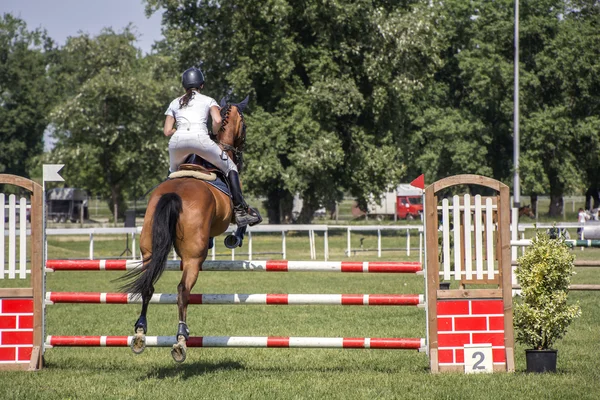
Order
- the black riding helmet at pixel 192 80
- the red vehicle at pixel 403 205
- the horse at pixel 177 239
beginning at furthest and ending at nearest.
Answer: the red vehicle at pixel 403 205
the black riding helmet at pixel 192 80
the horse at pixel 177 239

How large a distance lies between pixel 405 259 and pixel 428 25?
1551cm

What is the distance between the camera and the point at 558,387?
7.20m

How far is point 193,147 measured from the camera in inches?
326

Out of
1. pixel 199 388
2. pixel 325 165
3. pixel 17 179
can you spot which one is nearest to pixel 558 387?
pixel 199 388

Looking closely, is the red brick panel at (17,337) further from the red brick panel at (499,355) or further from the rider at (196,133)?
the red brick panel at (499,355)

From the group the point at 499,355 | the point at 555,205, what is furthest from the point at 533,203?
the point at 499,355

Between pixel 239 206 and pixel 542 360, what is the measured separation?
10.6ft

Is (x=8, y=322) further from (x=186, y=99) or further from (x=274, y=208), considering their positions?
(x=274, y=208)

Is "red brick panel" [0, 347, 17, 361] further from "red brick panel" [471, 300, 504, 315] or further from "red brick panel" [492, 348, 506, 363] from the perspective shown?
"red brick panel" [492, 348, 506, 363]

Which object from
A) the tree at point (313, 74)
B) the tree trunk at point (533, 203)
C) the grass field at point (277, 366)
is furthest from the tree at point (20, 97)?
the grass field at point (277, 366)

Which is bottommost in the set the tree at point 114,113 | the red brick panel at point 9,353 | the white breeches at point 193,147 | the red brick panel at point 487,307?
the red brick panel at point 9,353

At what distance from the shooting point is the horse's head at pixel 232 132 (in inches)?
354


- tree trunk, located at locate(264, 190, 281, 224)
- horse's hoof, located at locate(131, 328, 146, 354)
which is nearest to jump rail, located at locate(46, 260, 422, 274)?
horse's hoof, located at locate(131, 328, 146, 354)

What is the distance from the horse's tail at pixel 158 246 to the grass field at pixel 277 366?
1.92 feet
